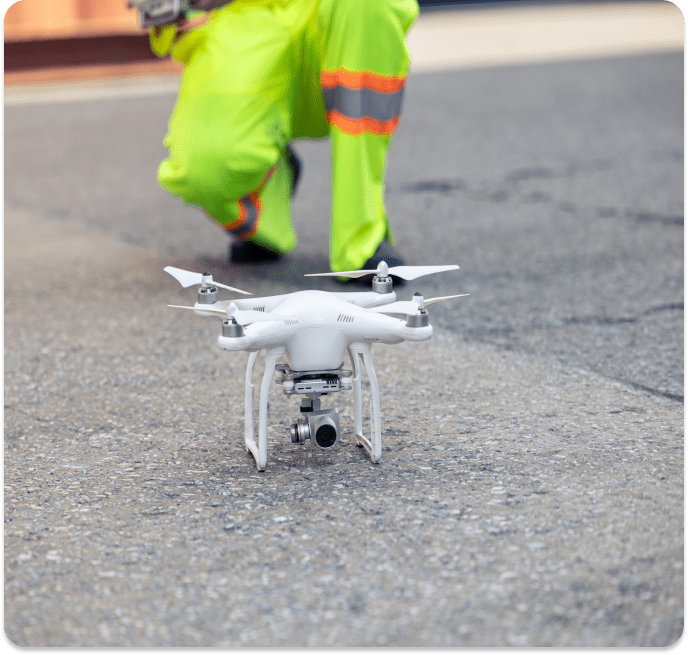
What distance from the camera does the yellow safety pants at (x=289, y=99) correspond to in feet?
9.29

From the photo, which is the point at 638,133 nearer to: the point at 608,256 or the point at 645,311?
the point at 608,256

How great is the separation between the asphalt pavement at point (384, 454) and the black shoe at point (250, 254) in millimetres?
58

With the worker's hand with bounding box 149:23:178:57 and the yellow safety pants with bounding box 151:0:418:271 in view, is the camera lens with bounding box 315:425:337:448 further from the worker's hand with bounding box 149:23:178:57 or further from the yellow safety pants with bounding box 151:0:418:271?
the worker's hand with bounding box 149:23:178:57

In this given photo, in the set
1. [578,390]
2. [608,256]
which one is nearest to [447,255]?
[608,256]

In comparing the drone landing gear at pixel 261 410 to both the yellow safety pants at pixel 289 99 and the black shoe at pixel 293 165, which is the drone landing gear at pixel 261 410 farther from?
the black shoe at pixel 293 165

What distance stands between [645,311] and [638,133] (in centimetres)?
358

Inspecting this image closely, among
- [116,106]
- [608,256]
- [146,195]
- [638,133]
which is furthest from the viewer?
[116,106]

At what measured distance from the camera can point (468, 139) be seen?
6211mm

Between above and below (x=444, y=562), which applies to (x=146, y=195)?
below

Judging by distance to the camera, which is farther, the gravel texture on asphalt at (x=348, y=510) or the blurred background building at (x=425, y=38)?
the blurred background building at (x=425, y=38)

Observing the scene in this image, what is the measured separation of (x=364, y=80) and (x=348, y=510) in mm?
1593

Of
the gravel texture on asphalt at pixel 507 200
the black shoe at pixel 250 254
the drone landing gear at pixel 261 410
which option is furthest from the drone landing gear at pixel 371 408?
the black shoe at pixel 250 254

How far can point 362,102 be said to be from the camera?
286cm

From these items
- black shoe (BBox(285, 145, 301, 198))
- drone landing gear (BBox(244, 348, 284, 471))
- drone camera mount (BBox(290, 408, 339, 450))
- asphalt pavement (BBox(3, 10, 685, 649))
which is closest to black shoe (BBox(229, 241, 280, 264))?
asphalt pavement (BBox(3, 10, 685, 649))
